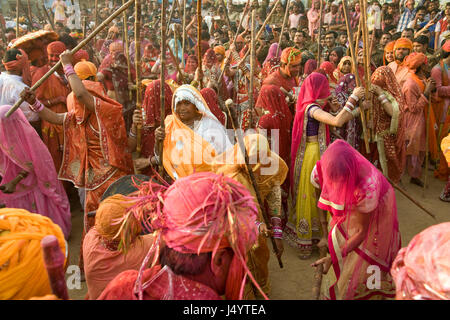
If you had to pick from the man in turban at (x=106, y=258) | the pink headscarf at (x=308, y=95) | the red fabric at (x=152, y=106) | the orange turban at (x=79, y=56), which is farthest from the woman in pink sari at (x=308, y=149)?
the orange turban at (x=79, y=56)

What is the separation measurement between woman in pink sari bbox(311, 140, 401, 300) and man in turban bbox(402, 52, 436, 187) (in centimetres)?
390

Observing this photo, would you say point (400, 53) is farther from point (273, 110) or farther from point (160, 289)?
point (160, 289)

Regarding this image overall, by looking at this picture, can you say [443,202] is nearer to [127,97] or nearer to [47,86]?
[127,97]

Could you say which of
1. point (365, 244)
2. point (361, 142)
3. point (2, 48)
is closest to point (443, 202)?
point (361, 142)

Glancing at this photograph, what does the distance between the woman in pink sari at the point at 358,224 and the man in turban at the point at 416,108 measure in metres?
3.90

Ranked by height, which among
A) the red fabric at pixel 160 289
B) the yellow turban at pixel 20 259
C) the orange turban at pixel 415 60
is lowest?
the red fabric at pixel 160 289

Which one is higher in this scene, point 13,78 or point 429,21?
point 429,21

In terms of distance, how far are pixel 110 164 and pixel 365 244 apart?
2.42m

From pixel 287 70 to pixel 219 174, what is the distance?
12.6ft

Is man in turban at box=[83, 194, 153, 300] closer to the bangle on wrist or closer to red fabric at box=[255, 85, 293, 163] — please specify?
the bangle on wrist

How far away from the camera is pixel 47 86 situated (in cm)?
501

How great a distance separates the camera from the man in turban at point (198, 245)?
1571 mm

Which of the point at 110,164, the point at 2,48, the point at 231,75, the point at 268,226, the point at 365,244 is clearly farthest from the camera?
the point at 2,48

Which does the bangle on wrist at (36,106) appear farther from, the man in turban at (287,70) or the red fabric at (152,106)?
the man in turban at (287,70)
